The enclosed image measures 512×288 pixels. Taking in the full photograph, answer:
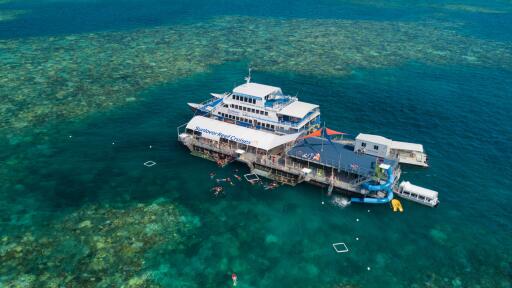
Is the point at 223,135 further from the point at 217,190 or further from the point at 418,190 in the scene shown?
the point at 418,190

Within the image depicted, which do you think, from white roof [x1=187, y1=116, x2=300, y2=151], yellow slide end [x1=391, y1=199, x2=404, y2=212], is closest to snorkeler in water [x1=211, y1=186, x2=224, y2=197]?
white roof [x1=187, y1=116, x2=300, y2=151]

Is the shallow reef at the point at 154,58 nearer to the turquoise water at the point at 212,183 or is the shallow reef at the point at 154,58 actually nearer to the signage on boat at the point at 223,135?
the turquoise water at the point at 212,183

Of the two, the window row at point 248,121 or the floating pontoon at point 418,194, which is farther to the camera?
the window row at point 248,121

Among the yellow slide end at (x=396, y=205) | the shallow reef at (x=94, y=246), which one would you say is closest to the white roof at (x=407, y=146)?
the yellow slide end at (x=396, y=205)

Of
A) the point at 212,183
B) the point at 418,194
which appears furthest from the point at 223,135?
the point at 418,194

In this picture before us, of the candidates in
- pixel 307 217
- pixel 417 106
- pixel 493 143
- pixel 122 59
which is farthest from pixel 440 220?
pixel 122 59

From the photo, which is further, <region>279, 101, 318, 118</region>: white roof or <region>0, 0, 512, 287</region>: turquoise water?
<region>279, 101, 318, 118</region>: white roof

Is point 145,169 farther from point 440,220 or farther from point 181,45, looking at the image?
point 181,45

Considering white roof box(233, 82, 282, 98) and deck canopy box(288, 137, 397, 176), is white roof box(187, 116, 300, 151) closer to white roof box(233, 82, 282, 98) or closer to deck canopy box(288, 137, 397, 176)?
deck canopy box(288, 137, 397, 176)
